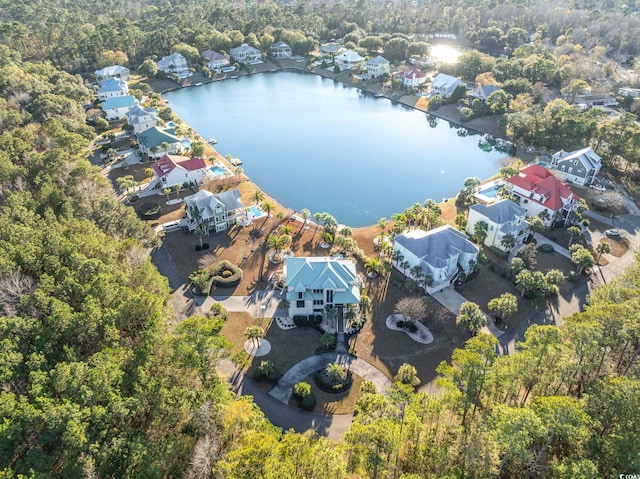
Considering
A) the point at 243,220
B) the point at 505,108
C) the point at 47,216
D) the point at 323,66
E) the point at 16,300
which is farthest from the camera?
the point at 323,66

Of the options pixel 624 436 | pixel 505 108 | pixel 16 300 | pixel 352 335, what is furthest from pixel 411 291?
pixel 505 108

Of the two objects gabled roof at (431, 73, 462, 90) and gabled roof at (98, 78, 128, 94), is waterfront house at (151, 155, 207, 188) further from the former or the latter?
gabled roof at (431, 73, 462, 90)

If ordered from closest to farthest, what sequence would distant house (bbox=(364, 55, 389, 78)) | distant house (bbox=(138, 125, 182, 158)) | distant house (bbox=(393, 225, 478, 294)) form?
distant house (bbox=(393, 225, 478, 294)) < distant house (bbox=(138, 125, 182, 158)) < distant house (bbox=(364, 55, 389, 78))

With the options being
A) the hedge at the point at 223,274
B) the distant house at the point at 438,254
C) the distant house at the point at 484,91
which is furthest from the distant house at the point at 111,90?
the distant house at the point at 484,91

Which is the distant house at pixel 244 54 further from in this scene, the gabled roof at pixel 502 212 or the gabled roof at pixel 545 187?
the gabled roof at pixel 502 212

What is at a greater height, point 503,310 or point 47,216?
point 47,216

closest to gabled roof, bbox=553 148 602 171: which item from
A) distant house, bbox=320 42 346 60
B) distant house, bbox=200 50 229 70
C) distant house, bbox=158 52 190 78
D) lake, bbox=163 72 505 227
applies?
lake, bbox=163 72 505 227

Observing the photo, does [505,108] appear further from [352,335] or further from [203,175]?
[352,335]
